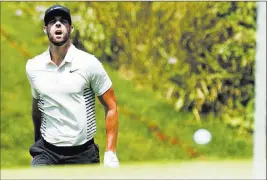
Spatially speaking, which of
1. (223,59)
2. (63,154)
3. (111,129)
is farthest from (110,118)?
(223,59)

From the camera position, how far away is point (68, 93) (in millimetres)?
4836

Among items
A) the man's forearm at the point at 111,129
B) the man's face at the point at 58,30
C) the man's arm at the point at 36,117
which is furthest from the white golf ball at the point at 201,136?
the man's face at the point at 58,30

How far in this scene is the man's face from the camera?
4.76 meters

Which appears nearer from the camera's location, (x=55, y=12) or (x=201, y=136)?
(x=55, y=12)

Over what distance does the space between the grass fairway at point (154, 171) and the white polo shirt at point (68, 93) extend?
Result: 513mm

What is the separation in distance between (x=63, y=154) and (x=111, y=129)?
1.30 feet

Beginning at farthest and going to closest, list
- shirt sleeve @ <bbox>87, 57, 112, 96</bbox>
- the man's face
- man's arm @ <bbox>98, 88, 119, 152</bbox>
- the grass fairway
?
1. the grass fairway
2. man's arm @ <bbox>98, 88, 119, 152</bbox>
3. shirt sleeve @ <bbox>87, 57, 112, 96</bbox>
4. the man's face

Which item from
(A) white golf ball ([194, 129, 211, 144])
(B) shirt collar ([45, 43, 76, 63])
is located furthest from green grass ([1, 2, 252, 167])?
(B) shirt collar ([45, 43, 76, 63])

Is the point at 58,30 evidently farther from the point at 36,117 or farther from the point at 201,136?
the point at 201,136

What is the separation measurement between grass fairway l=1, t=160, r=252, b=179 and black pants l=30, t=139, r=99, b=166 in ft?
1.10

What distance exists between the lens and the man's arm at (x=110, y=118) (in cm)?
499

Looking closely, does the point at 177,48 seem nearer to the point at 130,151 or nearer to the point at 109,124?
the point at 130,151

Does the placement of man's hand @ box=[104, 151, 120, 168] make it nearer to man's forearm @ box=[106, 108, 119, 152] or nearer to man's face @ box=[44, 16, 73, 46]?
man's forearm @ box=[106, 108, 119, 152]

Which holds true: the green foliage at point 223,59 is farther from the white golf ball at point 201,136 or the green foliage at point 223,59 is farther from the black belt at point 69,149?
the black belt at point 69,149
